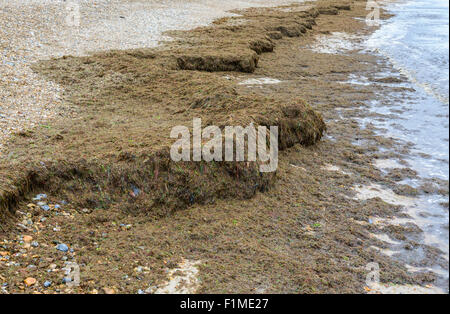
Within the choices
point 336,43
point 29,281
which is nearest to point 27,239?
point 29,281

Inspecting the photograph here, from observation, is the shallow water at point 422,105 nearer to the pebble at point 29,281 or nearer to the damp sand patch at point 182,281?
the damp sand patch at point 182,281

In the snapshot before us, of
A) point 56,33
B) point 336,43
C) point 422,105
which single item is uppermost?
point 56,33

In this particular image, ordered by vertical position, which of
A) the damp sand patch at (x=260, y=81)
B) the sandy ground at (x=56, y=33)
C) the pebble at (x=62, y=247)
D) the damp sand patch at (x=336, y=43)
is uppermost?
the sandy ground at (x=56, y=33)

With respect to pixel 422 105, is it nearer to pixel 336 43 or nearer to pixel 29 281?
pixel 336 43
